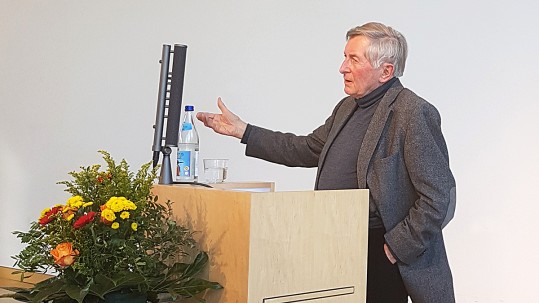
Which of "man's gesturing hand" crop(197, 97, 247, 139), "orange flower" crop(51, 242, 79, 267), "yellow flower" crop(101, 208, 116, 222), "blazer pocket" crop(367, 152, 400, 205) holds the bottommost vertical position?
"orange flower" crop(51, 242, 79, 267)

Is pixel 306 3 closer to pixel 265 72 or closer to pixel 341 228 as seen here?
pixel 265 72

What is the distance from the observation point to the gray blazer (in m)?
2.58

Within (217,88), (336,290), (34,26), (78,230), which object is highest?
(34,26)

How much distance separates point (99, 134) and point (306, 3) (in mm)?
1417

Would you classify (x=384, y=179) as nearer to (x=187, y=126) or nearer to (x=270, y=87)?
(x=187, y=126)

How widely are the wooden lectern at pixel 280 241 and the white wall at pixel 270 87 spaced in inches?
99.6

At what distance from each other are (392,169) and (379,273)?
1.06 feet

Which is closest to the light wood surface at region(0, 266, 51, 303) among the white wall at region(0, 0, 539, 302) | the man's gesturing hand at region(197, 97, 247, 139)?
the man's gesturing hand at region(197, 97, 247, 139)

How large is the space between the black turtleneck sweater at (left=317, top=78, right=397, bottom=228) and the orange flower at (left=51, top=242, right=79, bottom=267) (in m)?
1.02

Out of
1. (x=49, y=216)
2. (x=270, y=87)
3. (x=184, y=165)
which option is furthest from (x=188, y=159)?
(x=270, y=87)

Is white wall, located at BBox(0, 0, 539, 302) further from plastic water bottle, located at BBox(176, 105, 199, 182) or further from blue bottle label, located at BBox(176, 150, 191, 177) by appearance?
blue bottle label, located at BBox(176, 150, 191, 177)

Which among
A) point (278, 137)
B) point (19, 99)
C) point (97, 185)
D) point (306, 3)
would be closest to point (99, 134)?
point (19, 99)

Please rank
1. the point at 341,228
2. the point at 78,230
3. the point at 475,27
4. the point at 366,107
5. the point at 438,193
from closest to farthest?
1. the point at 78,230
2. the point at 341,228
3. the point at 438,193
4. the point at 366,107
5. the point at 475,27

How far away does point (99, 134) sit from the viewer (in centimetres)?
503
